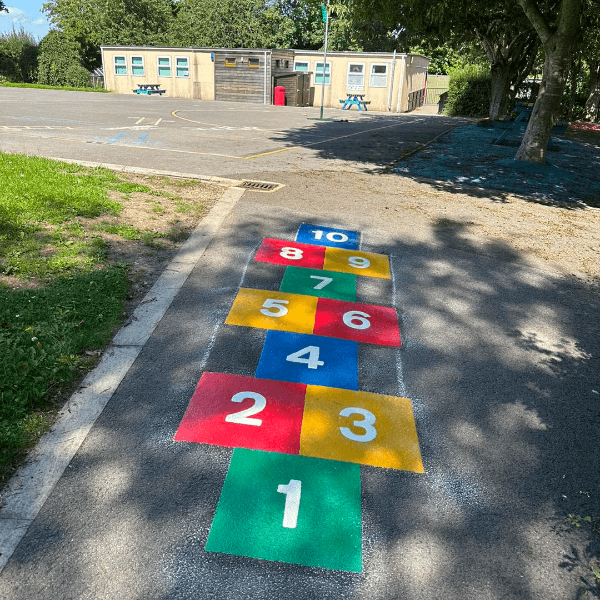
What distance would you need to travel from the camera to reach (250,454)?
3.53m

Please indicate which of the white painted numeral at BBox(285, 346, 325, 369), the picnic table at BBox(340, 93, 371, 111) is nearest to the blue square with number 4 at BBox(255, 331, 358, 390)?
the white painted numeral at BBox(285, 346, 325, 369)

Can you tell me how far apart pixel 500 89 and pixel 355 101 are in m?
12.3

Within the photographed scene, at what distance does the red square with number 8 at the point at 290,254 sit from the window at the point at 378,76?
31.6m

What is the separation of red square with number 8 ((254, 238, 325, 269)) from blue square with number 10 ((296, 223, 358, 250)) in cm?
21

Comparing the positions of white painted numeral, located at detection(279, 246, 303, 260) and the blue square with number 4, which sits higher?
white painted numeral, located at detection(279, 246, 303, 260)

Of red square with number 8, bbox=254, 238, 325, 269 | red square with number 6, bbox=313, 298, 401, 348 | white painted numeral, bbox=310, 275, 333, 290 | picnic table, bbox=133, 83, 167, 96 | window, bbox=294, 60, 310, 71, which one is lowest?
red square with number 6, bbox=313, 298, 401, 348

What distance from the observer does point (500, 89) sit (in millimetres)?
25328

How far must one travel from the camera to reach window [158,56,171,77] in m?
39.3

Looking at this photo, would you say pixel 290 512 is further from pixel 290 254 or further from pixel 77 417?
pixel 290 254

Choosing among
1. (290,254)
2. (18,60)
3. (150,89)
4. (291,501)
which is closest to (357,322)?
(290,254)

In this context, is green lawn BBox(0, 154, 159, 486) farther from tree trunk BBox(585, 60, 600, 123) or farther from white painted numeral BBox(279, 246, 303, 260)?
tree trunk BBox(585, 60, 600, 123)

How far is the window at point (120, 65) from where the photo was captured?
40.7 meters

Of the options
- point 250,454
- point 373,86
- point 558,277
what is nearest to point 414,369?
point 250,454

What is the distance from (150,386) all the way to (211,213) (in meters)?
4.75
